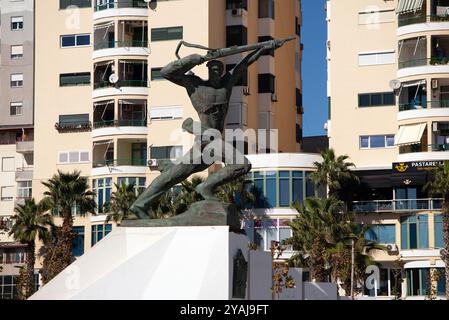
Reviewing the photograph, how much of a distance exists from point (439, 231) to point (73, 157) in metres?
24.8

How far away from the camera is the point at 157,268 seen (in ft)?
100

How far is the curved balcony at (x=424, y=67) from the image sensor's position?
69750mm

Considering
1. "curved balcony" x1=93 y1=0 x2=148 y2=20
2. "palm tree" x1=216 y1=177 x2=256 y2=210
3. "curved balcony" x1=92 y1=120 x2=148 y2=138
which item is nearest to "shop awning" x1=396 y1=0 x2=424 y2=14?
"palm tree" x1=216 y1=177 x2=256 y2=210

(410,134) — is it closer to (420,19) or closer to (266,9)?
(420,19)

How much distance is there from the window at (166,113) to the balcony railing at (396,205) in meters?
12.4

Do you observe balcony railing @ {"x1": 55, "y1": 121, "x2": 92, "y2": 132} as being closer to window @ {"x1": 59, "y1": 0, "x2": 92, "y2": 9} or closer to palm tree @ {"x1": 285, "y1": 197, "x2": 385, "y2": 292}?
window @ {"x1": 59, "y1": 0, "x2": 92, "y2": 9}

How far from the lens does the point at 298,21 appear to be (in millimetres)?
87188

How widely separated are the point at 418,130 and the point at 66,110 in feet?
78.1

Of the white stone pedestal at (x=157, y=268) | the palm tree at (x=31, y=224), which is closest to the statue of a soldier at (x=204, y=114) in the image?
the white stone pedestal at (x=157, y=268)

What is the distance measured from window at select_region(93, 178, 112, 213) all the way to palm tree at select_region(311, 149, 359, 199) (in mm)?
13390

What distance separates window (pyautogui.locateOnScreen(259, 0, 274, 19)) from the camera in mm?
80688

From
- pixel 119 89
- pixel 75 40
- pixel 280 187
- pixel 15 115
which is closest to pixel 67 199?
pixel 119 89
